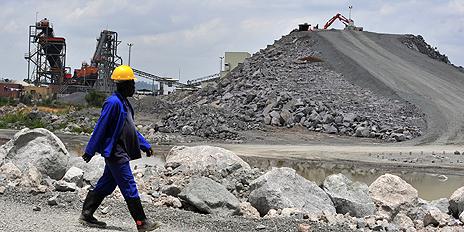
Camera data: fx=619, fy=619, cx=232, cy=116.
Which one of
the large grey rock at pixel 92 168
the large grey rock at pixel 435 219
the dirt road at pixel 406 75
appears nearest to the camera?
the large grey rock at pixel 435 219

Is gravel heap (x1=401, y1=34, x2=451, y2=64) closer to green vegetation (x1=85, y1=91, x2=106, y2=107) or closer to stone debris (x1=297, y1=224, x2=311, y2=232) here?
green vegetation (x1=85, y1=91, x2=106, y2=107)

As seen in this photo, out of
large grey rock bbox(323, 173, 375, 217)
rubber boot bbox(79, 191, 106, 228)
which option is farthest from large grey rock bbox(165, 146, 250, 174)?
rubber boot bbox(79, 191, 106, 228)

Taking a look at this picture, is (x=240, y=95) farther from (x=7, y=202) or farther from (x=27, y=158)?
(x=7, y=202)

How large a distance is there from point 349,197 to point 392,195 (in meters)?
1.35

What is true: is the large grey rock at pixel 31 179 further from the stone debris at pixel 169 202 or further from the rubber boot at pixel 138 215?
the rubber boot at pixel 138 215

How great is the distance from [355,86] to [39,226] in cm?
3614

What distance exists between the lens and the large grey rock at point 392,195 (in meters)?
11.5

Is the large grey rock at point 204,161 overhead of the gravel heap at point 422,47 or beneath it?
beneath

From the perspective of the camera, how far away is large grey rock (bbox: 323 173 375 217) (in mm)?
10773

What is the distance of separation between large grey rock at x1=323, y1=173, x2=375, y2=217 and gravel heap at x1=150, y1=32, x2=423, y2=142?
65.7 feet

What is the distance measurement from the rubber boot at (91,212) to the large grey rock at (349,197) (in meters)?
5.11

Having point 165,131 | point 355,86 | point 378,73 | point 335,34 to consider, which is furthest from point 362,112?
point 335,34

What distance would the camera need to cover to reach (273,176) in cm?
1052

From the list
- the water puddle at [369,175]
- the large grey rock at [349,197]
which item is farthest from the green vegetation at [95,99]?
the large grey rock at [349,197]
